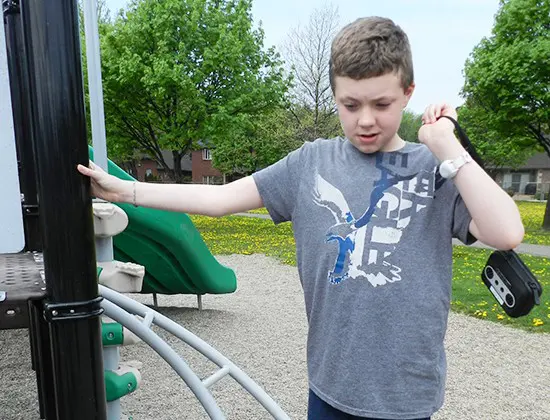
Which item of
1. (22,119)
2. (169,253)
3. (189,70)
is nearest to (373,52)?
(22,119)

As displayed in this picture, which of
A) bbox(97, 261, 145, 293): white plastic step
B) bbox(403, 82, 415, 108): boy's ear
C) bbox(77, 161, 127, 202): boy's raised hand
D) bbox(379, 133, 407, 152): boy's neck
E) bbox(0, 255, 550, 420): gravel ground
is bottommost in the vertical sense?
bbox(0, 255, 550, 420): gravel ground

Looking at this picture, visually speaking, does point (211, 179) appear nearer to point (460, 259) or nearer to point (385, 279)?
point (460, 259)

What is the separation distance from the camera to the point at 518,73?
12039 millimetres

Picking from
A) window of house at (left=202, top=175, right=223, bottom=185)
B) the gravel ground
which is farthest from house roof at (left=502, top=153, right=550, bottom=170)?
the gravel ground

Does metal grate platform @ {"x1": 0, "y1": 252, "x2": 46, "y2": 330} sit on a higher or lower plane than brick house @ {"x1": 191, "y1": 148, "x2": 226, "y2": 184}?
higher

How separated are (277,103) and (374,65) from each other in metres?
13.8

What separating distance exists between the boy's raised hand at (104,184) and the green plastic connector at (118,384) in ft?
3.21

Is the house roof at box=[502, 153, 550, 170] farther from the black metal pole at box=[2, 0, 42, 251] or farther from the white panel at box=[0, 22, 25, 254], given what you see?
the white panel at box=[0, 22, 25, 254]

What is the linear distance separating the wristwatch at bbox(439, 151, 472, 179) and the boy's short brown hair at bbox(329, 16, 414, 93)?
197 mm

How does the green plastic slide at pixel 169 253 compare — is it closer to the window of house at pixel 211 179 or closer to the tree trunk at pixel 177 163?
the tree trunk at pixel 177 163

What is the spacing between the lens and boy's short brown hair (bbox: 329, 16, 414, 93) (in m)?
1.07

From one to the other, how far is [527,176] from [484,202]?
46649 millimetres

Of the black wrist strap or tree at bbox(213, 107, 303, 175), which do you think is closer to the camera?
the black wrist strap

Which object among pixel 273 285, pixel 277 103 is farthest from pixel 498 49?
pixel 273 285
